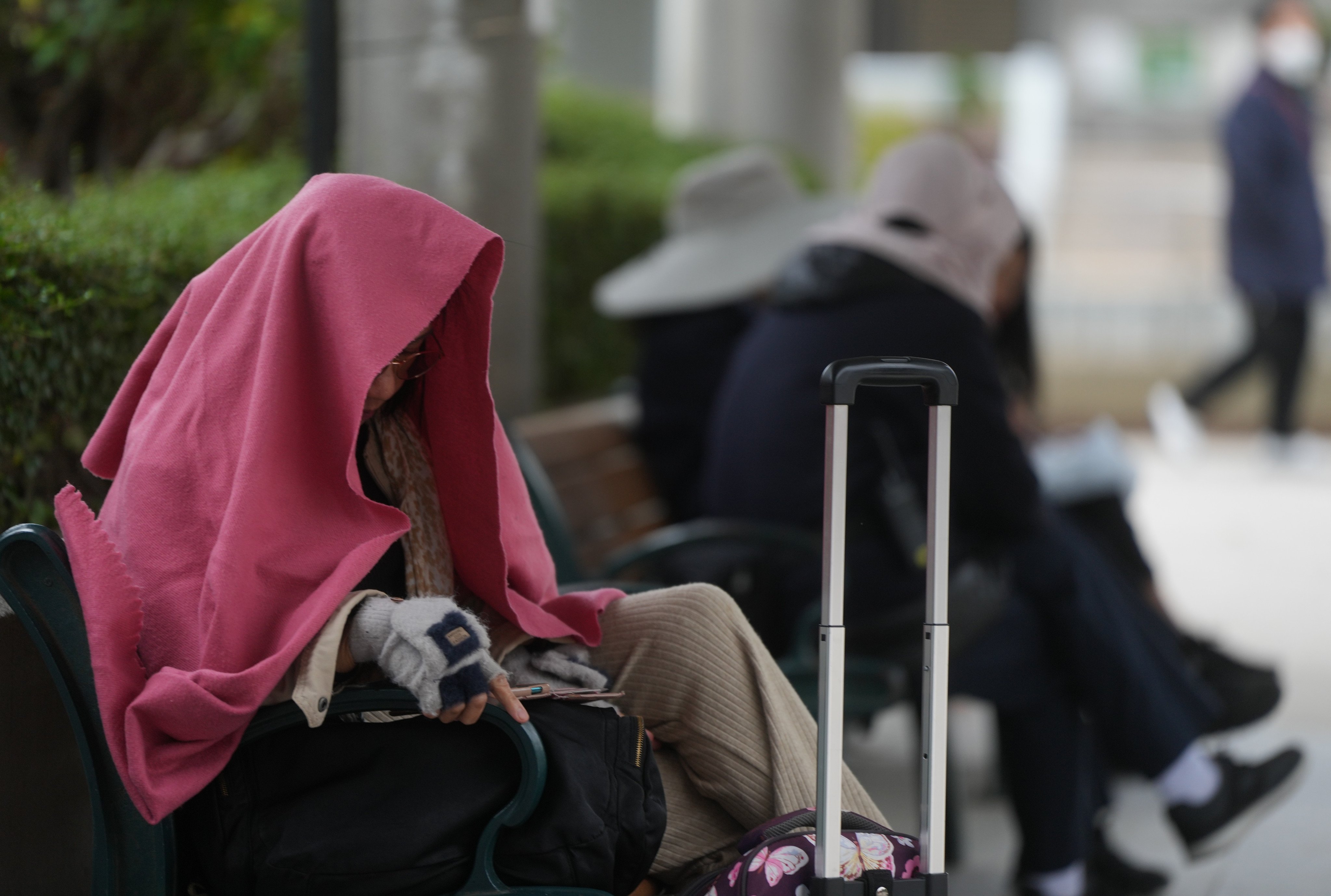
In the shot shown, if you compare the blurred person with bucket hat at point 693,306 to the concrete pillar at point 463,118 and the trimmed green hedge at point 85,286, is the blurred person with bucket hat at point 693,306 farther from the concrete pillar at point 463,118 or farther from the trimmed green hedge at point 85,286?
the trimmed green hedge at point 85,286

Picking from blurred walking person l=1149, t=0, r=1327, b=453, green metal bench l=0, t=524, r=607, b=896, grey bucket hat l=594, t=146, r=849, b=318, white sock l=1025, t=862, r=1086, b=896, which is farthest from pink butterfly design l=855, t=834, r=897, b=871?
blurred walking person l=1149, t=0, r=1327, b=453

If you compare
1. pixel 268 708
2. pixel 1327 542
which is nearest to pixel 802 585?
pixel 268 708

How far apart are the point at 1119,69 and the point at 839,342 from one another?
2747cm

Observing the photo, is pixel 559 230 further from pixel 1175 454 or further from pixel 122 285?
pixel 1175 454

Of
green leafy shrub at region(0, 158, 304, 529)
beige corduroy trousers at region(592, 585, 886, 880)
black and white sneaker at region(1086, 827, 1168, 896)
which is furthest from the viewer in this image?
black and white sneaker at region(1086, 827, 1168, 896)

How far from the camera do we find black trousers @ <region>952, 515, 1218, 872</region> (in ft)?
11.5

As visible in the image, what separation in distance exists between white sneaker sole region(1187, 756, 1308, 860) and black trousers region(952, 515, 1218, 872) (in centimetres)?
21

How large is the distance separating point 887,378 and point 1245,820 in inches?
87.5

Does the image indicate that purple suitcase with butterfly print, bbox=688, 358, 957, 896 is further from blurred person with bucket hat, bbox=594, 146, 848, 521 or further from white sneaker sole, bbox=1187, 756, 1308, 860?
blurred person with bucket hat, bbox=594, 146, 848, 521

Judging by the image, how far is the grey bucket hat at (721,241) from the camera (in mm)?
4539

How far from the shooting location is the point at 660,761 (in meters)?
2.39

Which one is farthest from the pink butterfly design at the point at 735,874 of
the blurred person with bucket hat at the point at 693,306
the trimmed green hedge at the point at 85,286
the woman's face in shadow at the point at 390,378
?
the blurred person with bucket hat at the point at 693,306

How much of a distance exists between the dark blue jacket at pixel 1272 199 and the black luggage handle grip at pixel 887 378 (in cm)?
802

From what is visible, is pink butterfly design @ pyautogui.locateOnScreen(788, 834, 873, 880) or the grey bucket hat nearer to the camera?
pink butterfly design @ pyautogui.locateOnScreen(788, 834, 873, 880)
